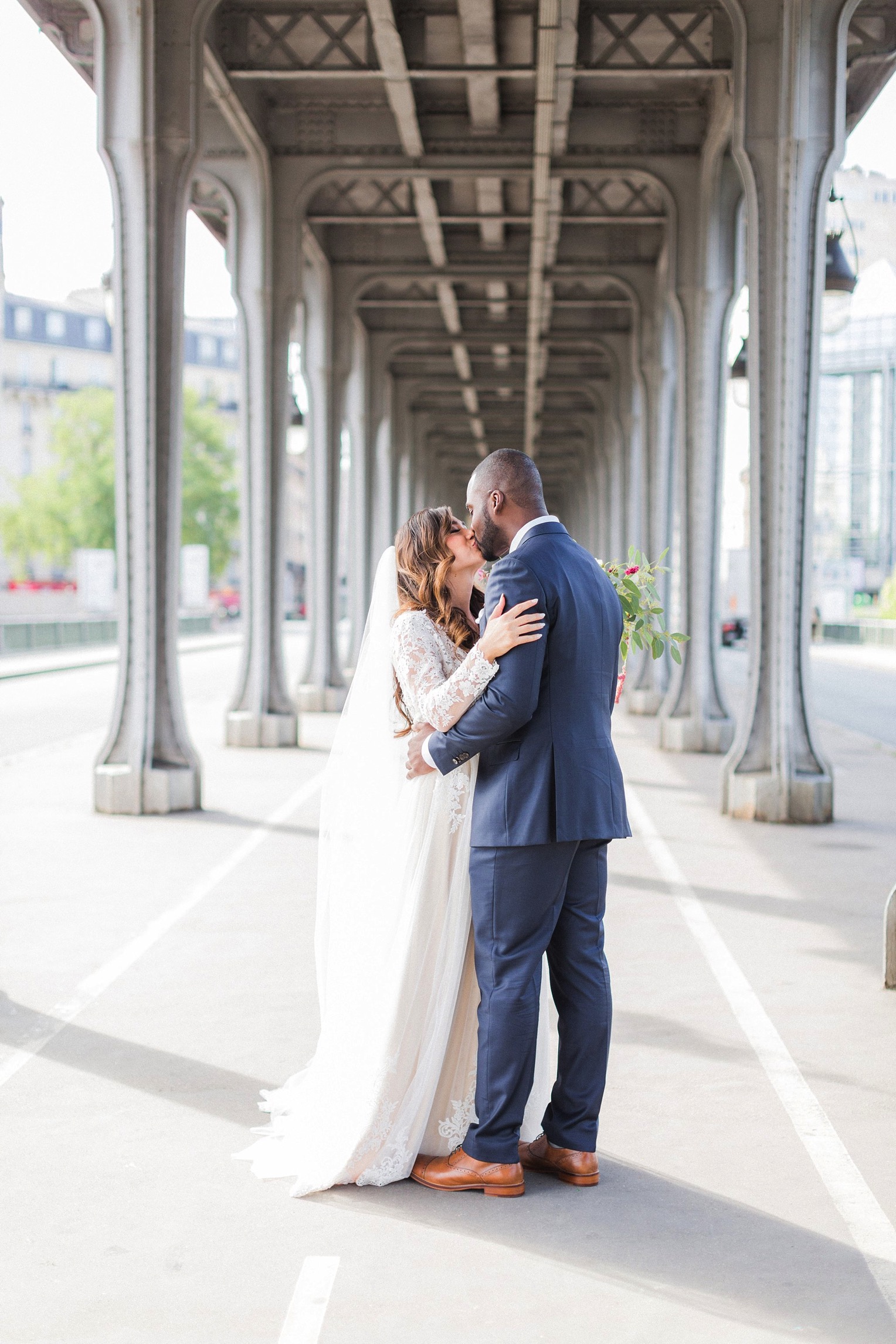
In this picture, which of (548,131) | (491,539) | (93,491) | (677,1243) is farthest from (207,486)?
(677,1243)

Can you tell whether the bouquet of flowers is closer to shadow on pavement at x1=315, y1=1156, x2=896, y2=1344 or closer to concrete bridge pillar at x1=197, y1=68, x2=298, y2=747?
shadow on pavement at x1=315, y1=1156, x2=896, y2=1344

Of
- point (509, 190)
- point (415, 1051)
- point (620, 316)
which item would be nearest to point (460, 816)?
point (415, 1051)

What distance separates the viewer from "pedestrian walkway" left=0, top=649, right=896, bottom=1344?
364 cm

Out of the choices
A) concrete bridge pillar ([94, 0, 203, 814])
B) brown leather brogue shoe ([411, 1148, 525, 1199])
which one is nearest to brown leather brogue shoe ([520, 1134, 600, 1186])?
brown leather brogue shoe ([411, 1148, 525, 1199])

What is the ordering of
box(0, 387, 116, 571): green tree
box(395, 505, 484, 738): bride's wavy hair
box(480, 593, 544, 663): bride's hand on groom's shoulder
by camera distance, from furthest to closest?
box(0, 387, 116, 571): green tree, box(395, 505, 484, 738): bride's wavy hair, box(480, 593, 544, 663): bride's hand on groom's shoulder

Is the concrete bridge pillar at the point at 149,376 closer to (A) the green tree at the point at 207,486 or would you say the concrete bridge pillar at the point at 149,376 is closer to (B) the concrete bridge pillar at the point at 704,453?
(B) the concrete bridge pillar at the point at 704,453

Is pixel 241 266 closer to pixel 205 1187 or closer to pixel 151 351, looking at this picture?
pixel 151 351

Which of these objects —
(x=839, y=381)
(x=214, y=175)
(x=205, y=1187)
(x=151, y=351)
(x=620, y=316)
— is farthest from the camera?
(x=839, y=381)

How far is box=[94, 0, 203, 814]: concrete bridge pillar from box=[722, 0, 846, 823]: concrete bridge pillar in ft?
16.1

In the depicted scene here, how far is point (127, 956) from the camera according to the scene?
24.8 feet

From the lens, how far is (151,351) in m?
12.7

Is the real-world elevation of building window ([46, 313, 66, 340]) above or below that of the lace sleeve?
above

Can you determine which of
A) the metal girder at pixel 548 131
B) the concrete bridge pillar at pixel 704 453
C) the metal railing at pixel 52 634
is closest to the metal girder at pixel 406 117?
the metal girder at pixel 548 131

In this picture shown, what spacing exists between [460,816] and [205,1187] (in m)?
1.38
